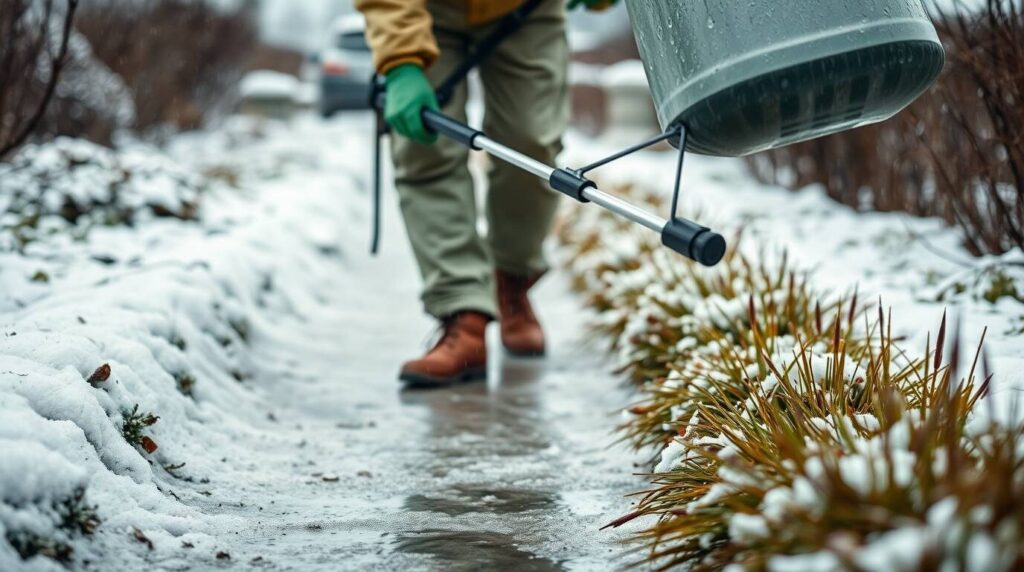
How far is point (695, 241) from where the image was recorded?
1.71 meters

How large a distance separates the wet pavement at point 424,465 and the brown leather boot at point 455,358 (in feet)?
0.14

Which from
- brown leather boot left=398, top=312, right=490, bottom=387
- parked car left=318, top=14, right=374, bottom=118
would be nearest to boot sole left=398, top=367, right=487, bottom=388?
brown leather boot left=398, top=312, right=490, bottom=387

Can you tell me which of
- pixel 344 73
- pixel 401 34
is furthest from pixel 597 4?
pixel 344 73

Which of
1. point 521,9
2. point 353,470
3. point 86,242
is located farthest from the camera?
point 86,242

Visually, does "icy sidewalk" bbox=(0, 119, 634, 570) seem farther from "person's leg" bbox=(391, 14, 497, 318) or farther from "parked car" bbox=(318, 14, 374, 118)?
"parked car" bbox=(318, 14, 374, 118)

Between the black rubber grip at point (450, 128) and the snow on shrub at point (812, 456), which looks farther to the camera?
the black rubber grip at point (450, 128)

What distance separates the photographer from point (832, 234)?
4.24 m

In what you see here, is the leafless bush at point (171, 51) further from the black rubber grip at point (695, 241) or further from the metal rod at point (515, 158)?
the black rubber grip at point (695, 241)

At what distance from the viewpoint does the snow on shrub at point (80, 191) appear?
12.1 ft

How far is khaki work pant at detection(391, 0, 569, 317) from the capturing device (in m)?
2.94

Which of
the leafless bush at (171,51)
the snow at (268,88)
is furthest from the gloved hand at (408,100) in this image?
the snow at (268,88)

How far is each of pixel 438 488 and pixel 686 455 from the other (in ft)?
1.75

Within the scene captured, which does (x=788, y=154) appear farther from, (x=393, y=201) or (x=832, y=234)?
(x=393, y=201)

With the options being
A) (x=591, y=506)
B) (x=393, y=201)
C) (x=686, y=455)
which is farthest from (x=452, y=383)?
(x=393, y=201)
